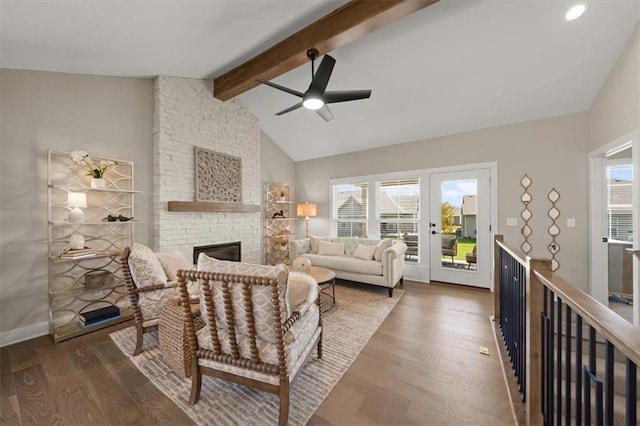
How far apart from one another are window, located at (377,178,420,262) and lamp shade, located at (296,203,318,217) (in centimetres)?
148

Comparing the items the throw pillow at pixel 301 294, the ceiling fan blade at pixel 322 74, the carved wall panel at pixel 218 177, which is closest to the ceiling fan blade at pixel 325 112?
the ceiling fan blade at pixel 322 74

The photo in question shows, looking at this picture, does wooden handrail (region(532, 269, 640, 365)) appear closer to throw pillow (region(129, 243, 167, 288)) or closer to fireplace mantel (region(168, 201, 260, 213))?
throw pillow (region(129, 243, 167, 288))

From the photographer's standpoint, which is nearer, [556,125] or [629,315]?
[629,315]

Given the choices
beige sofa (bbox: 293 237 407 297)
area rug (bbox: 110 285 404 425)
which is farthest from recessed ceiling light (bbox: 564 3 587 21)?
area rug (bbox: 110 285 404 425)

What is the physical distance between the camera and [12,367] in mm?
2061

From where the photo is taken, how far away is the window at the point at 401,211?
475 centimetres

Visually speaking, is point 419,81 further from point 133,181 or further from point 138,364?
point 138,364

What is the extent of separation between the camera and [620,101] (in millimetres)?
2770

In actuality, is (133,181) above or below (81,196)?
above

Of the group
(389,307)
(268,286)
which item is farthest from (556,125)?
(268,286)

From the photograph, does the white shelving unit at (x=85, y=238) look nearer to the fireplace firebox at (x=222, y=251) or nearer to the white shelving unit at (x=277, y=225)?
the fireplace firebox at (x=222, y=251)

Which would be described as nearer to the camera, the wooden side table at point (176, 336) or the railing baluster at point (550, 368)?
the railing baluster at point (550, 368)

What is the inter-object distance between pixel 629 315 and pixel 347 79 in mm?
4840

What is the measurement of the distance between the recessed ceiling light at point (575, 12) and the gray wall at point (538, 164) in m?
1.68
